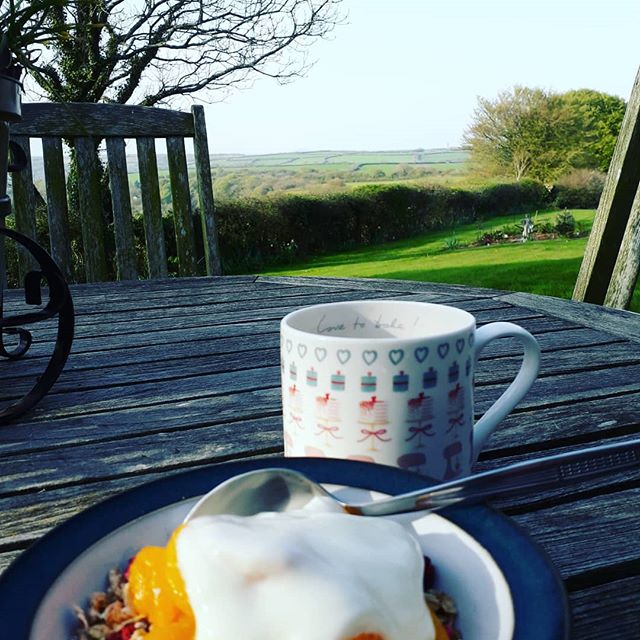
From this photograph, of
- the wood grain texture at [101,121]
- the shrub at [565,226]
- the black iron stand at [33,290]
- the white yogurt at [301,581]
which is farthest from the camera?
the shrub at [565,226]

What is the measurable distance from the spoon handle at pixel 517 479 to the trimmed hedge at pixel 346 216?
8.60 metres

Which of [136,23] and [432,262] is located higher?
[136,23]

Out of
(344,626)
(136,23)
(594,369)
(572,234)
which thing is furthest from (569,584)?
(572,234)

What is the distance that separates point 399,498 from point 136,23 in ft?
27.9

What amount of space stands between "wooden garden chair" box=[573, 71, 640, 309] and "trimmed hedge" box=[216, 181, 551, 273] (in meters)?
7.27

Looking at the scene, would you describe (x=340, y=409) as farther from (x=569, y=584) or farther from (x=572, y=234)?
(x=572, y=234)

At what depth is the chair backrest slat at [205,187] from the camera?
1876 mm

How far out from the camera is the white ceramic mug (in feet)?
1.47

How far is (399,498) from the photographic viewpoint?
0.38 metres

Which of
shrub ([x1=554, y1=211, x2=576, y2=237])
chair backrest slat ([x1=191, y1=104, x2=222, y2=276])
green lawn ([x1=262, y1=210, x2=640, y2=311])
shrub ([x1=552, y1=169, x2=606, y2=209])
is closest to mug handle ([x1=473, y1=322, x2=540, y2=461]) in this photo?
chair backrest slat ([x1=191, y1=104, x2=222, y2=276])

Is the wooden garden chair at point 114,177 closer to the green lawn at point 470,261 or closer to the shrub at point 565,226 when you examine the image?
the green lawn at point 470,261

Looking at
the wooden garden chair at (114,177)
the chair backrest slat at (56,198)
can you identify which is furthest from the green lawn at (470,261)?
the chair backrest slat at (56,198)

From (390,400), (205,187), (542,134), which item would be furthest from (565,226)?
(390,400)

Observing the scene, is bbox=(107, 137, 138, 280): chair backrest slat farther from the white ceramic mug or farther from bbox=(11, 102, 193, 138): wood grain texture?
the white ceramic mug
